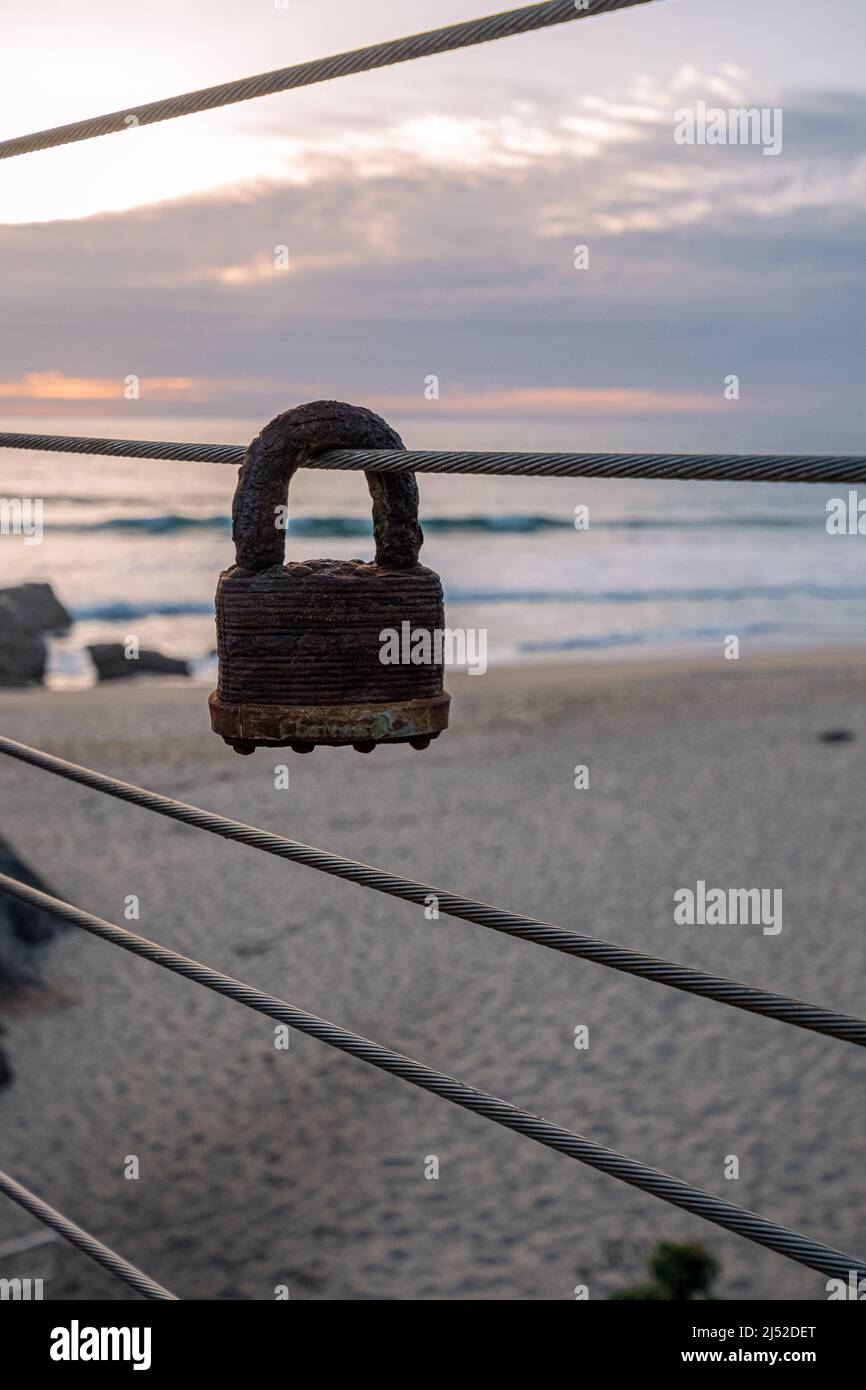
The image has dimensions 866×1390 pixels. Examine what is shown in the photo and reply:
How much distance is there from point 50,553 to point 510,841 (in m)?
22.2

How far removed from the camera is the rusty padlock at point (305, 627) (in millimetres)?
1349

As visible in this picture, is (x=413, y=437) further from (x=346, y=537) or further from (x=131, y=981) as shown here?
(x=131, y=981)

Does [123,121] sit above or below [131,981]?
above

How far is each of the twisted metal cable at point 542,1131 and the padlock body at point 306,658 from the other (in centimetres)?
30

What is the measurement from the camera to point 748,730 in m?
14.5

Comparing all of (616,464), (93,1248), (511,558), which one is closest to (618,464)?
(616,464)

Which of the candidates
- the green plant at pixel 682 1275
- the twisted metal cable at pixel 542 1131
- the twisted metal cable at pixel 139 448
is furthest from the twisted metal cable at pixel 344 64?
the green plant at pixel 682 1275

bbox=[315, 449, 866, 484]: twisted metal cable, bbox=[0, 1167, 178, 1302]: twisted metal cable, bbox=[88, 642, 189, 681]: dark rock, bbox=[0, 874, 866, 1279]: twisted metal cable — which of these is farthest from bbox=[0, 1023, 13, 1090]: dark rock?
bbox=[88, 642, 189, 681]: dark rock

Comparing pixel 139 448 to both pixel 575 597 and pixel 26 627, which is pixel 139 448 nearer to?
pixel 26 627

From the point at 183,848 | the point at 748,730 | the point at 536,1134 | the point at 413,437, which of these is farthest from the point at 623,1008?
the point at 413,437

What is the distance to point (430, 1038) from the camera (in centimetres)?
659

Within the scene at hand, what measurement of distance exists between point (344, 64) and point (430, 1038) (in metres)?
5.65

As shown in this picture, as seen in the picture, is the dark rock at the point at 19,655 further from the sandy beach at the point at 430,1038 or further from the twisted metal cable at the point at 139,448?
the twisted metal cable at the point at 139,448

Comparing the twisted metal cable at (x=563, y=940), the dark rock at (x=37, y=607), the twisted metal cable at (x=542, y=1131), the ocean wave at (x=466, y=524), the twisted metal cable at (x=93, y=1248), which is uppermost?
the ocean wave at (x=466, y=524)
